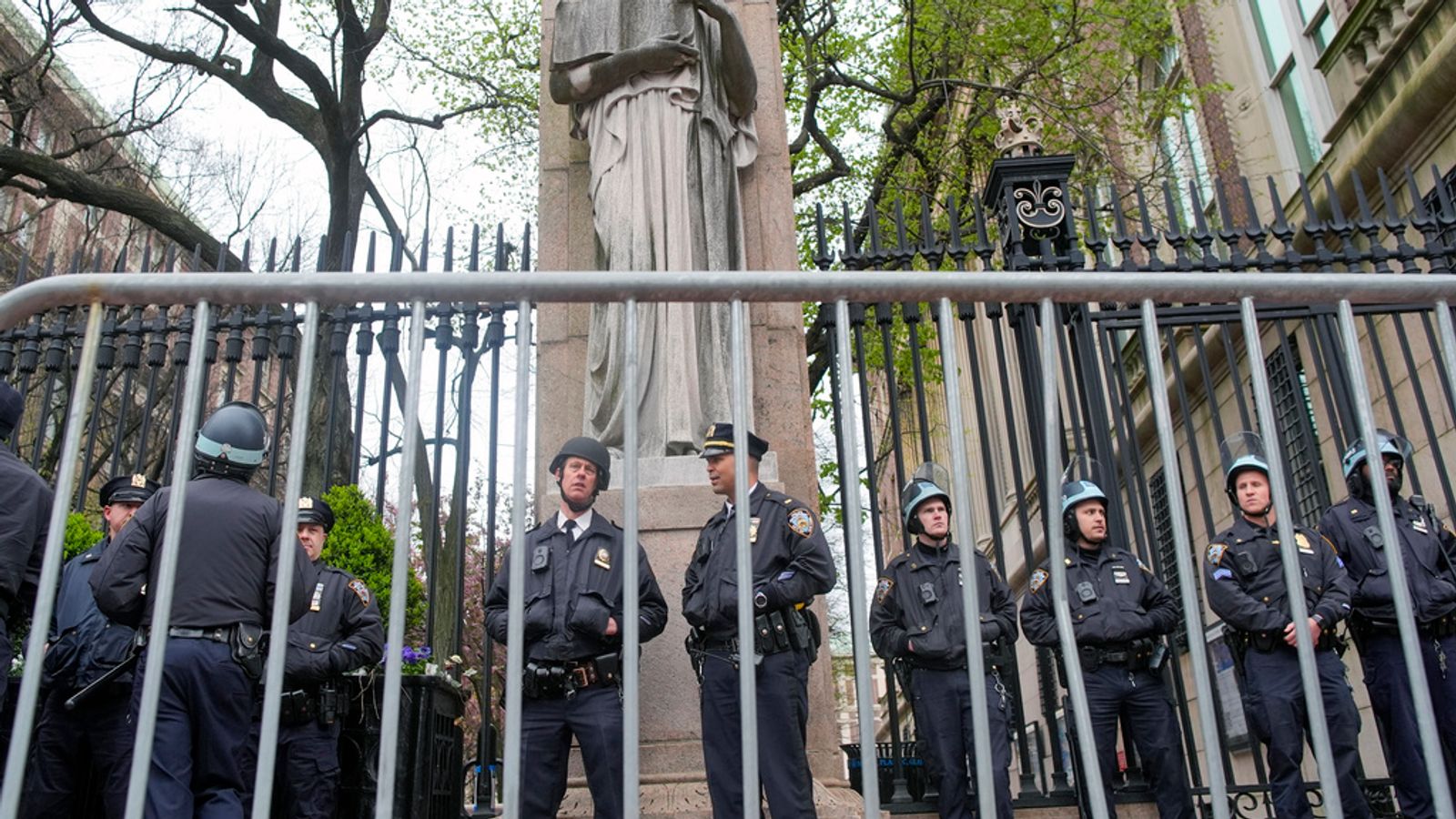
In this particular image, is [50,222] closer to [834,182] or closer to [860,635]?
[834,182]

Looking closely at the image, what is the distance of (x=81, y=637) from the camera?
495 cm

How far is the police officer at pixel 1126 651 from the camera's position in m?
5.15

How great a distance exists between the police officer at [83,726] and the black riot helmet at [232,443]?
756 mm

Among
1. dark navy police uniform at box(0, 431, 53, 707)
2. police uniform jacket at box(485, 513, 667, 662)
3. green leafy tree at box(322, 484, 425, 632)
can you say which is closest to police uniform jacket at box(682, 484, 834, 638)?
police uniform jacket at box(485, 513, 667, 662)

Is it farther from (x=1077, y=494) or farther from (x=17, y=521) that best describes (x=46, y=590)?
(x=1077, y=494)

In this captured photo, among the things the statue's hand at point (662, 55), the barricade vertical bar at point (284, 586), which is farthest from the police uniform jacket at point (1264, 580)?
the barricade vertical bar at point (284, 586)

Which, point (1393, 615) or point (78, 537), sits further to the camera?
point (78, 537)

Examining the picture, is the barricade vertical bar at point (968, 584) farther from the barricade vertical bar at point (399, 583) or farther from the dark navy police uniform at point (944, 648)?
the dark navy police uniform at point (944, 648)

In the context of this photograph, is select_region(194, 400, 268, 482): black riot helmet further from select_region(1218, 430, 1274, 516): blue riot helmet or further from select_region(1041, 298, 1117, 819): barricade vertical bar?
select_region(1218, 430, 1274, 516): blue riot helmet

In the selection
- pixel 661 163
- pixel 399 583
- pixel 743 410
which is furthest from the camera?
pixel 661 163

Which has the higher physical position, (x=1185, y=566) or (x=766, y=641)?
(x=766, y=641)

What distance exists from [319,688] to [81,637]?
1103 millimetres

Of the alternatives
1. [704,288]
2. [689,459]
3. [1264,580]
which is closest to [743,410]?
[704,288]

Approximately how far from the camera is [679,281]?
278cm
